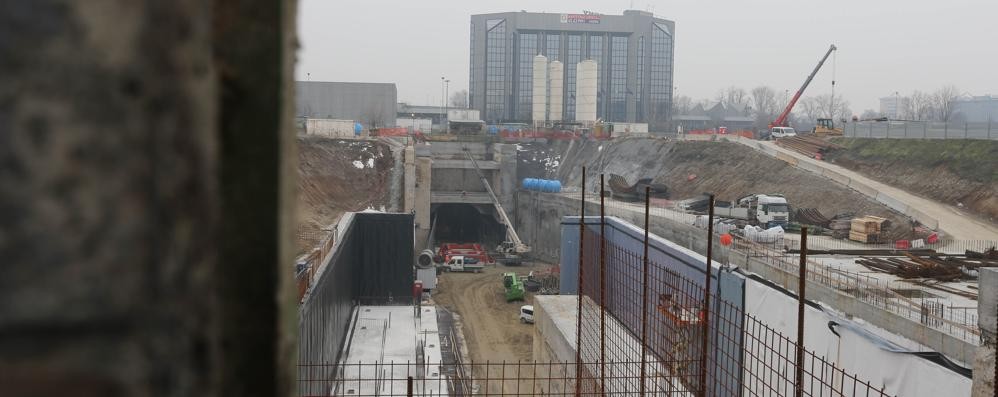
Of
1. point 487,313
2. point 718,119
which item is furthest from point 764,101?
point 487,313

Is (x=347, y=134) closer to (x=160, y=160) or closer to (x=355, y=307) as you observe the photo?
(x=355, y=307)

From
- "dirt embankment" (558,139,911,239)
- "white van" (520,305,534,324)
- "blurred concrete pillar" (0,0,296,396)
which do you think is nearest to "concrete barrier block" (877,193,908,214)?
"dirt embankment" (558,139,911,239)

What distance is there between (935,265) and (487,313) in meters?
11.6

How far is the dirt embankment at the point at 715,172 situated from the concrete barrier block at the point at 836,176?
333 millimetres

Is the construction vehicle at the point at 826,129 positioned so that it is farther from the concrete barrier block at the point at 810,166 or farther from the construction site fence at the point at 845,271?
the construction site fence at the point at 845,271

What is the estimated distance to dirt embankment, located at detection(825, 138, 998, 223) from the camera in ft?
82.5

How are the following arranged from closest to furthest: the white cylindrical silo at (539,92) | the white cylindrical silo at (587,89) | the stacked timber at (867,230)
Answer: the stacked timber at (867,230)
the white cylindrical silo at (587,89)
the white cylindrical silo at (539,92)

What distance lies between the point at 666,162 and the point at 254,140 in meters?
38.6

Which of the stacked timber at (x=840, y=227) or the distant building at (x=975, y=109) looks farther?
the distant building at (x=975, y=109)

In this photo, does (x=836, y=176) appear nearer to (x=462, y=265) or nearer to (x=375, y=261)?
(x=462, y=265)

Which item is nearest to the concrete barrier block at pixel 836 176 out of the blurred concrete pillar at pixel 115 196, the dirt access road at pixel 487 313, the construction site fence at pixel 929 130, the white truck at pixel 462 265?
the construction site fence at pixel 929 130

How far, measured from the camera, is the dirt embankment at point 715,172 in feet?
88.3

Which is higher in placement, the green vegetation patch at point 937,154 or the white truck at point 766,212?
the green vegetation patch at point 937,154

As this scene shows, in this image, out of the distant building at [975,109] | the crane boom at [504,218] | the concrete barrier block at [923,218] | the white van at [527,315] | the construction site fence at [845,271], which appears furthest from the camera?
the distant building at [975,109]
